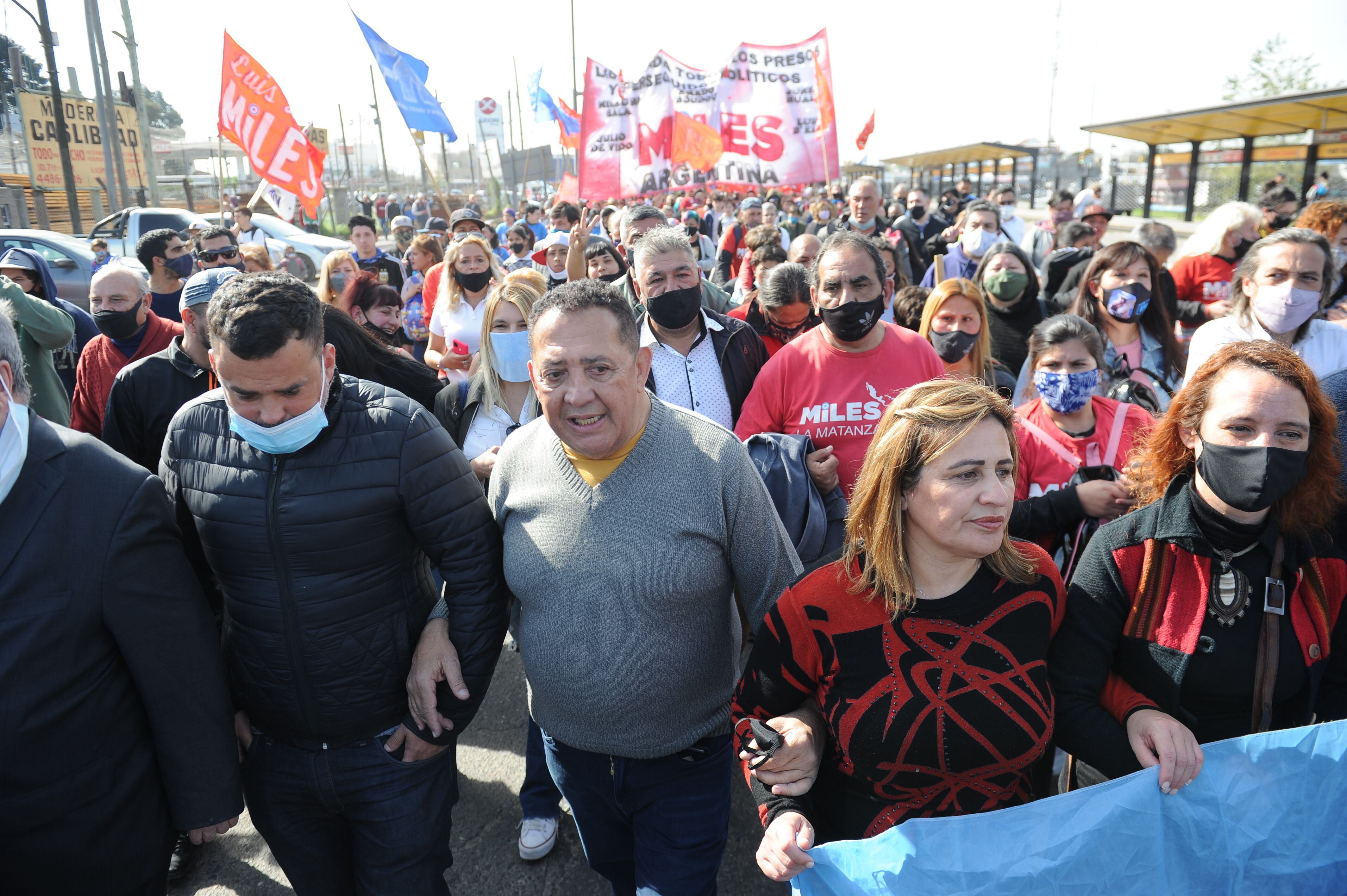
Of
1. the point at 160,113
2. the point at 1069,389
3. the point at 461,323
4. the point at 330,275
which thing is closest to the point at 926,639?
the point at 1069,389

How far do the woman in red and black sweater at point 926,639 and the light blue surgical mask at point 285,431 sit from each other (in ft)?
3.92

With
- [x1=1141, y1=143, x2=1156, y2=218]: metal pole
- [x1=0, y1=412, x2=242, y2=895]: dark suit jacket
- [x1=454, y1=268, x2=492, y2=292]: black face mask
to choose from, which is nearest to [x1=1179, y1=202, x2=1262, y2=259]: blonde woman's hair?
[x1=454, y1=268, x2=492, y2=292]: black face mask

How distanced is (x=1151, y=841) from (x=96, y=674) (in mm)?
2316

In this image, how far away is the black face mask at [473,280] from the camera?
5.14 meters

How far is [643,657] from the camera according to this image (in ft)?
6.79

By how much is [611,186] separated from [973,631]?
9.70 metres

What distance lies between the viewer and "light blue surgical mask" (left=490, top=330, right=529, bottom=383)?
3328mm

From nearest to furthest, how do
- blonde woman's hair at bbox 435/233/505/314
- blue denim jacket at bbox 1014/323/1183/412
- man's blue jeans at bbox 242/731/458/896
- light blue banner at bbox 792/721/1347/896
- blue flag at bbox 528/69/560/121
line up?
light blue banner at bbox 792/721/1347/896, man's blue jeans at bbox 242/731/458/896, blue denim jacket at bbox 1014/323/1183/412, blonde woman's hair at bbox 435/233/505/314, blue flag at bbox 528/69/560/121

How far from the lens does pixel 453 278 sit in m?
5.17

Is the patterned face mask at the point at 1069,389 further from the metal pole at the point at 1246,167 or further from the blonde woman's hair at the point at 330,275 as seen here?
the metal pole at the point at 1246,167

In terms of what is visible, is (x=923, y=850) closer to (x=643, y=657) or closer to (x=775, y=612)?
(x=775, y=612)

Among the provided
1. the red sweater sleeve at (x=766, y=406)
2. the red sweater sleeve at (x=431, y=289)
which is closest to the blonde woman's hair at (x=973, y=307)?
the red sweater sleeve at (x=766, y=406)

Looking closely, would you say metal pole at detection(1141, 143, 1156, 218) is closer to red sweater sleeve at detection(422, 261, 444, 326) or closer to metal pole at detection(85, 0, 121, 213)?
red sweater sleeve at detection(422, 261, 444, 326)

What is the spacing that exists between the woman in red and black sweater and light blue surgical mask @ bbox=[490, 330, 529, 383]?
181 cm
